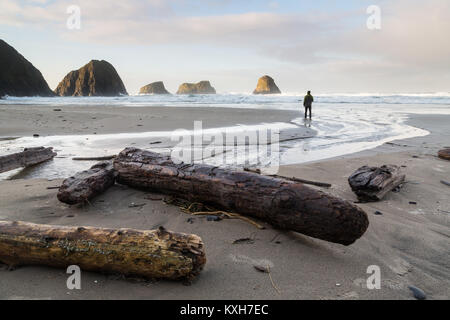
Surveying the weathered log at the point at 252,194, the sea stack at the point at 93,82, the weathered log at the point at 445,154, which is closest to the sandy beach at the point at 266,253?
the weathered log at the point at 252,194

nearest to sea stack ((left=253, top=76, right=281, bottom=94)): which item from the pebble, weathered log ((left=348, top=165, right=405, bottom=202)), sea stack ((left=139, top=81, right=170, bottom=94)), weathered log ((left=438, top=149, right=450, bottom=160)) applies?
sea stack ((left=139, top=81, right=170, bottom=94))

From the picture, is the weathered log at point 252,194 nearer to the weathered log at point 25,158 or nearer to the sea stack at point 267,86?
the weathered log at point 25,158

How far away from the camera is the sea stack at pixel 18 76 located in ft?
227

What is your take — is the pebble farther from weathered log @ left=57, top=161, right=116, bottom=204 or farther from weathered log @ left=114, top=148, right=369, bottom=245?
weathered log @ left=57, top=161, right=116, bottom=204

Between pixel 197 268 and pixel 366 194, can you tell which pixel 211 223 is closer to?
pixel 197 268

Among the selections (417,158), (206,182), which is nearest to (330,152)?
(417,158)

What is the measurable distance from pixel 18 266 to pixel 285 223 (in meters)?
2.27

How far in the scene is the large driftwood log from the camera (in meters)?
2.10

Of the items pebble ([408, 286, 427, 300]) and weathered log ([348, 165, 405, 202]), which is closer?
pebble ([408, 286, 427, 300])

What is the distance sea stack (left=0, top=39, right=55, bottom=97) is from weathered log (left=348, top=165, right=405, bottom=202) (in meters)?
80.2

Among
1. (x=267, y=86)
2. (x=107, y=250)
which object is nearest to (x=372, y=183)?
(x=107, y=250)

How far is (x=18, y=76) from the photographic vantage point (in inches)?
2906

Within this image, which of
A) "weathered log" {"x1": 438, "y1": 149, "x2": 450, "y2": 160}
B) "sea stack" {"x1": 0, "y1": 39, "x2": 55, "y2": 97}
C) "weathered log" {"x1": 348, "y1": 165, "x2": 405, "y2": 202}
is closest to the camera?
"weathered log" {"x1": 348, "y1": 165, "x2": 405, "y2": 202}

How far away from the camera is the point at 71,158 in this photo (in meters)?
6.69
